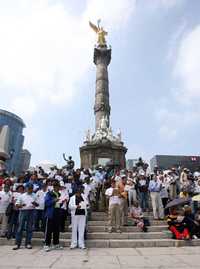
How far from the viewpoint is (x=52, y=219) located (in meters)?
8.09

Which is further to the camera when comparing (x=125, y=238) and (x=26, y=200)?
(x=125, y=238)

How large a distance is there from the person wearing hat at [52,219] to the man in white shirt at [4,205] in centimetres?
164

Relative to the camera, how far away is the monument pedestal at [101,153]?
1040 inches

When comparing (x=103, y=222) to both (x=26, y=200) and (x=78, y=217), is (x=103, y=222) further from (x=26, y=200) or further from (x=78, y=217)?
(x=26, y=200)

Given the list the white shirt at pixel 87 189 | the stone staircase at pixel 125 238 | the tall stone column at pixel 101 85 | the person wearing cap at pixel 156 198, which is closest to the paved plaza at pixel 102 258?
the stone staircase at pixel 125 238

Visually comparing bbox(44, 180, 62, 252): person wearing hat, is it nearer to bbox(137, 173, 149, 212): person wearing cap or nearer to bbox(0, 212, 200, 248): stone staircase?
bbox(0, 212, 200, 248): stone staircase

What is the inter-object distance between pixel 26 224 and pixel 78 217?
1572 millimetres

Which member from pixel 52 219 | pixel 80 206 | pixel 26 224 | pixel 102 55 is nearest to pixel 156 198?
pixel 80 206

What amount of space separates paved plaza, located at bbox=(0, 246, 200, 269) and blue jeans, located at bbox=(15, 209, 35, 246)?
40cm

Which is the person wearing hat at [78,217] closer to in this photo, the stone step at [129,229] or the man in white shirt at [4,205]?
the stone step at [129,229]

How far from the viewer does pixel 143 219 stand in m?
10.0

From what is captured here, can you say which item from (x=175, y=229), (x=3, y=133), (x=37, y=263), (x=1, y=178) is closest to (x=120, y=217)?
(x=175, y=229)

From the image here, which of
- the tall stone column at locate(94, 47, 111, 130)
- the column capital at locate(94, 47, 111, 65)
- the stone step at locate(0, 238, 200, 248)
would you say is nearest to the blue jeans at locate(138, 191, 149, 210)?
the stone step at locate(0, 238, 200, 248)

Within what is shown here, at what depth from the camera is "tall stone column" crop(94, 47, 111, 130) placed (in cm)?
3238
